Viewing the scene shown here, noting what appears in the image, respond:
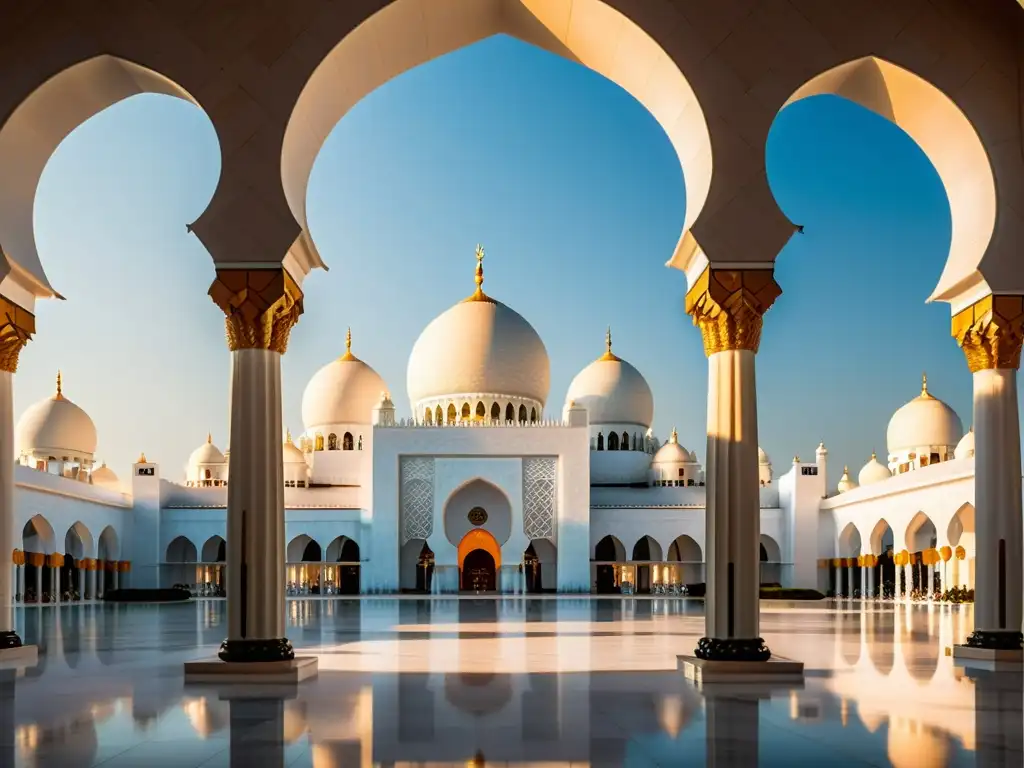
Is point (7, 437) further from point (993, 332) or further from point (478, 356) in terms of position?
point (478, 356)

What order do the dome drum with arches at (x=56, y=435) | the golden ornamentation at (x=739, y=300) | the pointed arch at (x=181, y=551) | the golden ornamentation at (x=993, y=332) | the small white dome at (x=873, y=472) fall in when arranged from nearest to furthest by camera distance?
the golden ornamentation at (x=739, y=300)
the golden ornamentation at (x=993, y=332)
the dome drum with arches at (x=56, y=435)
the pointed arch at (x=181, y=551)
the small white dome at (x=873, y=472)

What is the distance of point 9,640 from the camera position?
886 cm

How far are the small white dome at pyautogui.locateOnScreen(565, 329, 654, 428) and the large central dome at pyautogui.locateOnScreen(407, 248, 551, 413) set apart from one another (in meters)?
6.22

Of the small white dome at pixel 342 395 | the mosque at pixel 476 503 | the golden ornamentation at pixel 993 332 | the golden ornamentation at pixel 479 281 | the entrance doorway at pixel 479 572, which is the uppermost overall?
the golden ornamentation at pixel 479 281

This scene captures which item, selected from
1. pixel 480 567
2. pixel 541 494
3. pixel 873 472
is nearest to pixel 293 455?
pixel 480 567

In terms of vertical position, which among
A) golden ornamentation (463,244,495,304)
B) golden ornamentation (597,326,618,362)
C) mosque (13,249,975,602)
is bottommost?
mosque (13,249,975,602)

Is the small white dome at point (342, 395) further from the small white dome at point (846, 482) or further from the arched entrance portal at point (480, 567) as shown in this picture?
the small white dome at point (846, 482)

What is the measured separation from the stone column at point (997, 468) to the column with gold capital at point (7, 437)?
7125 millimetres

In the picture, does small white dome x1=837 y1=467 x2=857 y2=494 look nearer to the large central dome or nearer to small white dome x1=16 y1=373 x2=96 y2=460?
the large central dome

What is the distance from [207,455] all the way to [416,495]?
1216 centimetres

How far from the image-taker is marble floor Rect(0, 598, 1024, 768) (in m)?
4.97

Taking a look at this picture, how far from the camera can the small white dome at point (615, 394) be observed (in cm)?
4119

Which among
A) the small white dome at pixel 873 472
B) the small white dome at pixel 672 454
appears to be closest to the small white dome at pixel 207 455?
the small white dome at pixel 672 454

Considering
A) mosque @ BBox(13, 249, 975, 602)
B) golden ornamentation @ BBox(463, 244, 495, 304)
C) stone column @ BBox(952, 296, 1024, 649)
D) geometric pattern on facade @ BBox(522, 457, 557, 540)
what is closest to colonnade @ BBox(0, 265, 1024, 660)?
stone column @ BBox(952, 296, 1024, 649)
